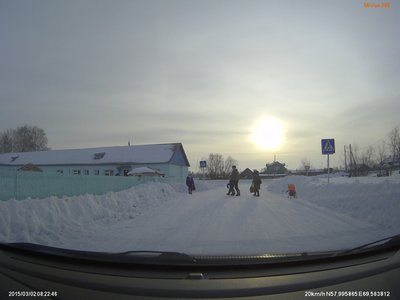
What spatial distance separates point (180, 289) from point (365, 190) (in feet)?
32.6

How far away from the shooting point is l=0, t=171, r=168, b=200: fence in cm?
843

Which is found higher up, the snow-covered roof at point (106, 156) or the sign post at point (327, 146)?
the snow-covered roof at point (106, 156)

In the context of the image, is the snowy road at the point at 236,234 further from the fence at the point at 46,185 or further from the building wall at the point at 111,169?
the building wall at the point at 111,169

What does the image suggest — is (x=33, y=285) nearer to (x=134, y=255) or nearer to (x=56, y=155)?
(x=134, y=255)

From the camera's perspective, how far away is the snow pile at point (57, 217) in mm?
6277

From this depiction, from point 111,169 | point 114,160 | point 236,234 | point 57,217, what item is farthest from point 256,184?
point 114,160

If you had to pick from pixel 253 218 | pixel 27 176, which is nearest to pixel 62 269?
pixel 253 218

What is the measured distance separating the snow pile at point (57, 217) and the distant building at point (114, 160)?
110 feet

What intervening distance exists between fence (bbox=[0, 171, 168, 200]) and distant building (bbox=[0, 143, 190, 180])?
3063 centimetres

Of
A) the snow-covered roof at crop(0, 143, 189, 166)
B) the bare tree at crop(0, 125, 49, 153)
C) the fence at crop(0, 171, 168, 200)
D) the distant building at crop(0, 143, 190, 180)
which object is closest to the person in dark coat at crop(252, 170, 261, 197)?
the fence at crop(0, 171, 168, 200)

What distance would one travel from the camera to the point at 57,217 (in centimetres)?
764

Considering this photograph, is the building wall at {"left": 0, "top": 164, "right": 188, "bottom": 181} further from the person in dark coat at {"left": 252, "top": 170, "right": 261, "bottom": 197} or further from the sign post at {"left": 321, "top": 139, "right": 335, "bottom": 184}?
the sign post at {"left": 321, "top": 139, "right": 335, "bottom": 184}

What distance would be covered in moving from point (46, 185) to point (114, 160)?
3890 centimetres

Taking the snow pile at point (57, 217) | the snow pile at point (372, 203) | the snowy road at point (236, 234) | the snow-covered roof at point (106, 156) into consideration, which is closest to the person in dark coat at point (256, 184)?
the snow pile at point (372, 203)
